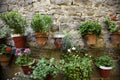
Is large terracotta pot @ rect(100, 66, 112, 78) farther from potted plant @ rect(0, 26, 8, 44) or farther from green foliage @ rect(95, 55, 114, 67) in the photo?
potted plant @ rect(0, 26, 8, 44)

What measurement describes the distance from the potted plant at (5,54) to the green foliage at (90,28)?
4.94ft

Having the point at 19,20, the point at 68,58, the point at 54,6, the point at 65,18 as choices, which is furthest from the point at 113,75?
the point at 19,20

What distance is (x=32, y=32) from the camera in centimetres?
387

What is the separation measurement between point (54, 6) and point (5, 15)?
962 mm

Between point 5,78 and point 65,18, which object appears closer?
point 65,18

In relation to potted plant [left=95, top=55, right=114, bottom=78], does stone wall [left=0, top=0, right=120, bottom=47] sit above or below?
above

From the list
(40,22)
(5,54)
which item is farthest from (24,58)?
(40,22)

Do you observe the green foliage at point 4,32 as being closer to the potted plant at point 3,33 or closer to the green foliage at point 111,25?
the potted plant at point 3,33

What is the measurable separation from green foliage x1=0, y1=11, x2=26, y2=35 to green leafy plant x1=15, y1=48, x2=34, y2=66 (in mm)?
377

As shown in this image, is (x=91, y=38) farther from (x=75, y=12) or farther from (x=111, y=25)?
(x=75, y=12)

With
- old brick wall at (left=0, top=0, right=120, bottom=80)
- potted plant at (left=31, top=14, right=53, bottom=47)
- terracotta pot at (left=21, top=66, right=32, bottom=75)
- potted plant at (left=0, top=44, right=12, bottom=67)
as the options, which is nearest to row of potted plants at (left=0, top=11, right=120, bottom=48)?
potted plant at (left=31, top=14, right=53, bottom=47)

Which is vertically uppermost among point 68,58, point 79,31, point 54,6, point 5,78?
point 54,6

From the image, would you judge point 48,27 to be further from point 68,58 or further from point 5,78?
point 5,78

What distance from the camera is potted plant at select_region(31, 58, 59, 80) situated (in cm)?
337
